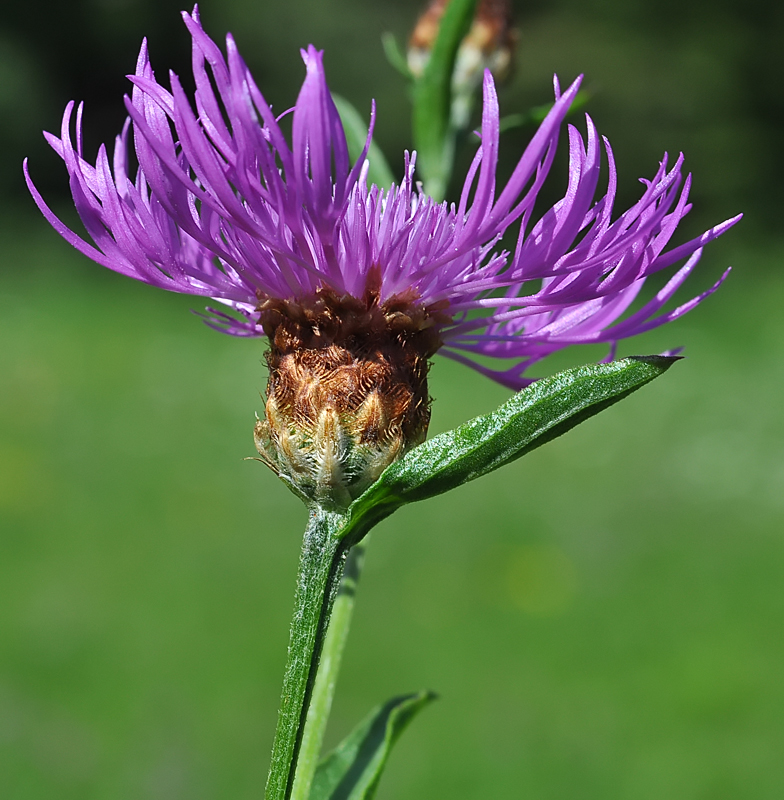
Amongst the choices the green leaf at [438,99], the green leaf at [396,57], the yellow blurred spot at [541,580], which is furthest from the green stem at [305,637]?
the yellow blurred spot at [541,580]

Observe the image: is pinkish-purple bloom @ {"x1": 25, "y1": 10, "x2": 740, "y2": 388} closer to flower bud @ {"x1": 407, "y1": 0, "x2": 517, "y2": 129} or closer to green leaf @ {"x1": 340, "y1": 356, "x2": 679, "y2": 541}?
green leaf @ {"x1": 340, "y1": 356, "x2": 679, "y2": 541}

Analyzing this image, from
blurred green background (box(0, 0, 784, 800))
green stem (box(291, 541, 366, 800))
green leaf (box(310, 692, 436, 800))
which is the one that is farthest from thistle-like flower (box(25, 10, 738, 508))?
blurred green background (box(0, 0, 784, 800))

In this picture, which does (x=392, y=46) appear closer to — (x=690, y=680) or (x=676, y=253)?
(x=676, y=253)

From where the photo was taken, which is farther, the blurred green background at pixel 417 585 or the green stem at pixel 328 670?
the blurred green background at pixel 417 585

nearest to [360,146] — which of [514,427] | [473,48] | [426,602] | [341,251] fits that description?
[341,251]

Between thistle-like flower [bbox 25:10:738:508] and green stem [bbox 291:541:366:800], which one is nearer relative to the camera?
thistle-like flower [bbox 25:10:738:508]

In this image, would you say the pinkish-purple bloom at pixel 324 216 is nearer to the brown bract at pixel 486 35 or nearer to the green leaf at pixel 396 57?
the green leaf at pixel 396 57

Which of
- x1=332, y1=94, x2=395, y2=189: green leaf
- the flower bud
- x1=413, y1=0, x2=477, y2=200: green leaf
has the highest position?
the flower bud
